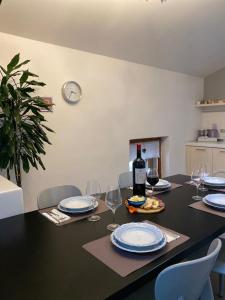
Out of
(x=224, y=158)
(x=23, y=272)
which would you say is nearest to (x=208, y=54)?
(x=224, y=158)

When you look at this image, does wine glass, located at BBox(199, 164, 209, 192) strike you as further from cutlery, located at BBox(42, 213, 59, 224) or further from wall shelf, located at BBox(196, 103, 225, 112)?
wall shelf, located at BBox(196, 103, 225, 112)

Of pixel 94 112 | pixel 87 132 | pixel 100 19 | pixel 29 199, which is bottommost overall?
pixel 29 199

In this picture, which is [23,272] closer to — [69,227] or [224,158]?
[69,227]

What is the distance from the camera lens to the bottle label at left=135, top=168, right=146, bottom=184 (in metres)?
1.59

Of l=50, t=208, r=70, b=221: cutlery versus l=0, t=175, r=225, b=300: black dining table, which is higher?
l=50, t=208, r=70, b=221: cutlery

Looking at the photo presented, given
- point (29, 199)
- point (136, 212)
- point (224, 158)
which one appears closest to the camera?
point (136, 212)

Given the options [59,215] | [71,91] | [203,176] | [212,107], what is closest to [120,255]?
[59,215]

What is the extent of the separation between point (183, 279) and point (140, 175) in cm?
80

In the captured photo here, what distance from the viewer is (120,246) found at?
1029 millimetres

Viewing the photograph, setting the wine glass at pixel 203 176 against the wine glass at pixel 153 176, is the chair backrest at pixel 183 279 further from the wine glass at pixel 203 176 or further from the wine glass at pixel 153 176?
the wine glass at pixel 203 176

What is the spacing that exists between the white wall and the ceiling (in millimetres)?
158

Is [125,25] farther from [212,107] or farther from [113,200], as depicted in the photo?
[212,107]

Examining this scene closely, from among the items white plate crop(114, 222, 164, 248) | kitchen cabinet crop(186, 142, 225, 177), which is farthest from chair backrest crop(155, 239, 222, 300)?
kitchen cabinet crop(186, 142, 225, 177)

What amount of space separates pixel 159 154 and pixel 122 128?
1105 millimetres
